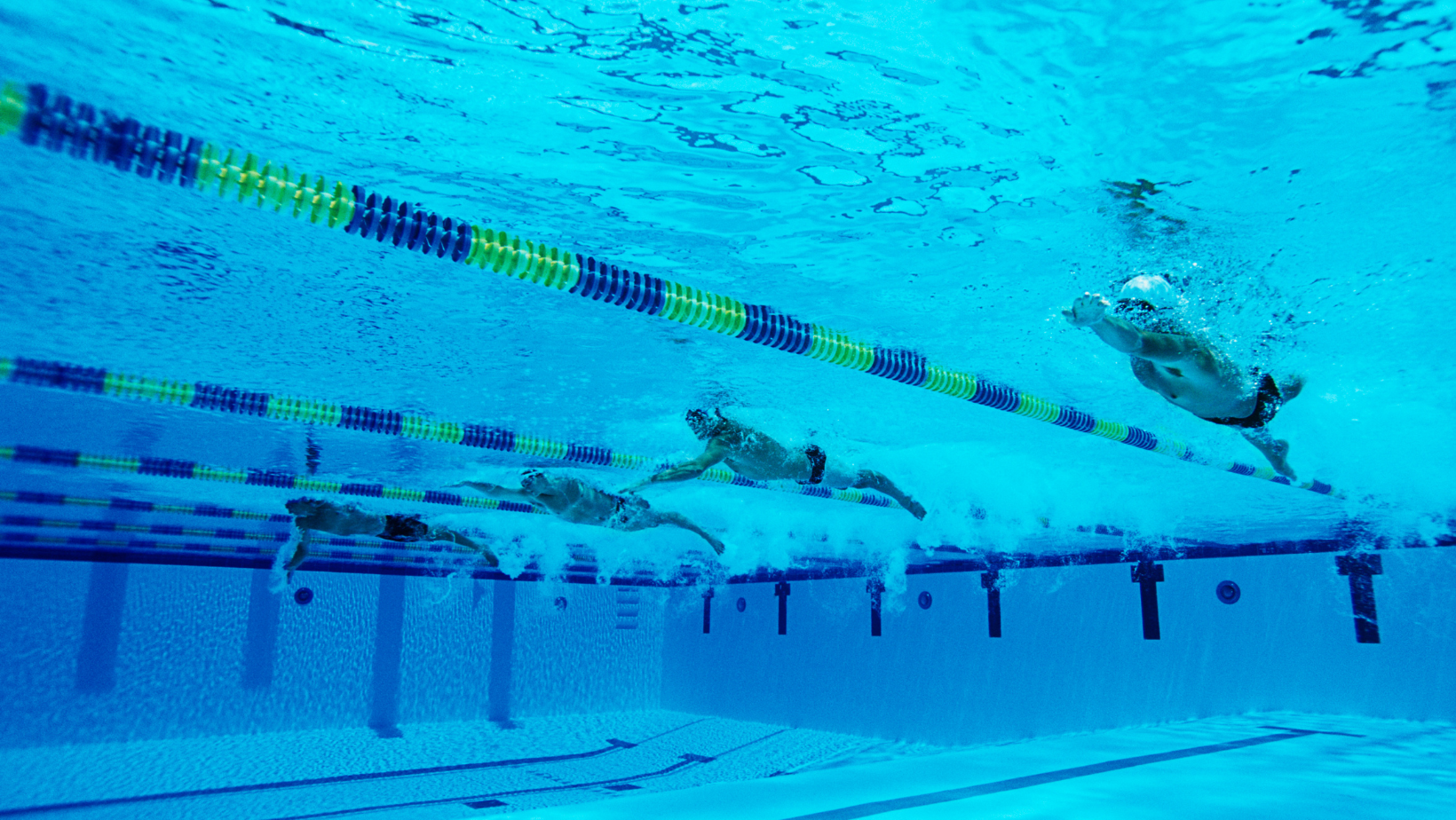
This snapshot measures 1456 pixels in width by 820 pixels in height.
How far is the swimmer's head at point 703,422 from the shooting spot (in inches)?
249

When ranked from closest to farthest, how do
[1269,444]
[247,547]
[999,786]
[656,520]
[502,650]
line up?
[999,786] → [1269,444] → [656,520] → [247,547] → [502,650]

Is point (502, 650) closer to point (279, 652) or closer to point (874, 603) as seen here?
point (279, 652)

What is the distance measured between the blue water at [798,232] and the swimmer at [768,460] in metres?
0.32

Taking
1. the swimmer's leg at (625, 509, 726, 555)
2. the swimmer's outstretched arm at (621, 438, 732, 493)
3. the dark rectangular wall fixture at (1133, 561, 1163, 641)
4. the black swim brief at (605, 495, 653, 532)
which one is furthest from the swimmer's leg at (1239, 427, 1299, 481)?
the dark rectangular wall fixture at (1133, 561, 1163, 641)

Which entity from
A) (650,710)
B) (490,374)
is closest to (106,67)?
(490,374)

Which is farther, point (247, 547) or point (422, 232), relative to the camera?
point (247, 547)

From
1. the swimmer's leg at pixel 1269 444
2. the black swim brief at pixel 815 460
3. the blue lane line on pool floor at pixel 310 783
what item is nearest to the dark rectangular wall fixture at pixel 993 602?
the blue lane line on pool floor at pixel 310 783

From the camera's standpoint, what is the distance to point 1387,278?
4.31m

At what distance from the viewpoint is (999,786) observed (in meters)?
3.43

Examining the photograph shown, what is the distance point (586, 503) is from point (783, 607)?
9988mm

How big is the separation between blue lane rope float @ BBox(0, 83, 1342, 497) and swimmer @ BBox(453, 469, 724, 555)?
2.34m

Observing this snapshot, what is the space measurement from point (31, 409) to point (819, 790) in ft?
23.7

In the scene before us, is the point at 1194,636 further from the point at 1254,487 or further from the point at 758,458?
the point at 758,458

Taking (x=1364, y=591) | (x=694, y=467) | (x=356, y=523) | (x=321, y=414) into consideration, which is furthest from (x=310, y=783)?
(x=1364, y=591)
